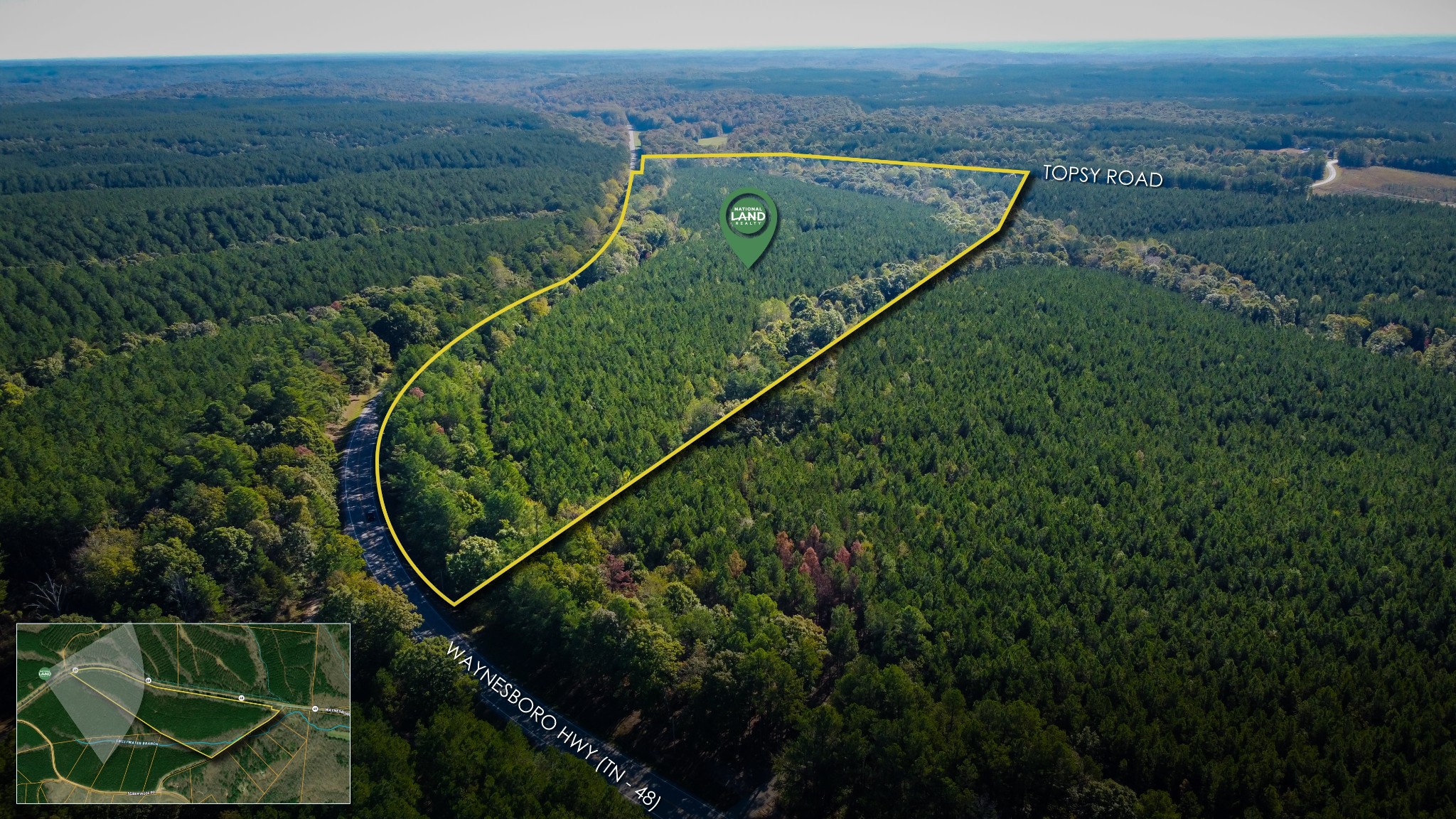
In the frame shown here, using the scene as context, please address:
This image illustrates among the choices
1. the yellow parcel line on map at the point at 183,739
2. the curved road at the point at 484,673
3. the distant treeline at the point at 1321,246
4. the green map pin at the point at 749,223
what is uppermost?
the green map pin at the point at 749,223

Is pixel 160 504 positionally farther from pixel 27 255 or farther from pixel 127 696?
pixel 27 255

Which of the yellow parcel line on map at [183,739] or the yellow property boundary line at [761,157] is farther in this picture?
the yellow parcel line on map at [183,739]

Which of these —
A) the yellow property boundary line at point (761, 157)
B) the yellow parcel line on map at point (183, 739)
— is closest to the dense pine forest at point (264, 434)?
the yellow property boundary line at point (761, 157)

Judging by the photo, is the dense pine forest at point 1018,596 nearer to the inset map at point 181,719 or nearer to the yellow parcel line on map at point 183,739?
the inset map at point 181,719

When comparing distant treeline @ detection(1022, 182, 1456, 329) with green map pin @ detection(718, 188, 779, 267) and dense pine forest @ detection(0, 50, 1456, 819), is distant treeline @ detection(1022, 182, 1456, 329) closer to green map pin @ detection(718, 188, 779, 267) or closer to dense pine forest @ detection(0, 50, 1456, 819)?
dense pine forest @ detection(0, 50, 1456, 819)

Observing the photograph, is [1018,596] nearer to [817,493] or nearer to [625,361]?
[817,493]

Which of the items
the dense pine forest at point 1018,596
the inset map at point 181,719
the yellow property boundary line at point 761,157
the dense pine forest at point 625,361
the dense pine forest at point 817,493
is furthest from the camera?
the dense pine forest at point 1018,596

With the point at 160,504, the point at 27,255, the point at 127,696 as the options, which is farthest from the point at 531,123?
the point at 127,696
